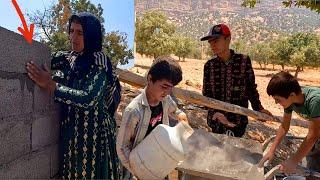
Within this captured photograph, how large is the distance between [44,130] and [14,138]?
29 centimetres

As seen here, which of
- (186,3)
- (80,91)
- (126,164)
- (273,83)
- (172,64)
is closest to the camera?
(80,91)

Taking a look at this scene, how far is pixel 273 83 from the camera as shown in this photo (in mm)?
2623

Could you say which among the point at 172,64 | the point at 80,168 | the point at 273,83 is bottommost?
the point at 80,168

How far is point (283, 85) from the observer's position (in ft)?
8.56

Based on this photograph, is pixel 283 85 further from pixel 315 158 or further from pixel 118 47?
pixel 118 47

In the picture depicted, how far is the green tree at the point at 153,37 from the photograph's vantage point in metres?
37.1

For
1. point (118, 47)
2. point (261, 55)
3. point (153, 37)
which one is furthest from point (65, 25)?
point (261, 55)

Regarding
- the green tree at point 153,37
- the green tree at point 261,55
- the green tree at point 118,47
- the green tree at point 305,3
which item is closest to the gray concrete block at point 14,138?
the green tree at point 305,3

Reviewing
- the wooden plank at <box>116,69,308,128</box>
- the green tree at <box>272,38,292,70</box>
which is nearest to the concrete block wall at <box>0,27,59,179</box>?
the wooden plank at <box>116,69,308,128</box>

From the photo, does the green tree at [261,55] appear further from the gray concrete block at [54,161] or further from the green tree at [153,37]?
the gray concrete block at [54,161]

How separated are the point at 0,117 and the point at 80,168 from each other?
1.96ft

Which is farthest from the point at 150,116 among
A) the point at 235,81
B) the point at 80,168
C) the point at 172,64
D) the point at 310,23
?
the point at 310,23

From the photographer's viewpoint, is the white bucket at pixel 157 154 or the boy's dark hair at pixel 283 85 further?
the boy's dark hair at pixel 283 85

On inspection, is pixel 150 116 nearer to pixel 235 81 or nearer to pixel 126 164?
pixel 126 164
